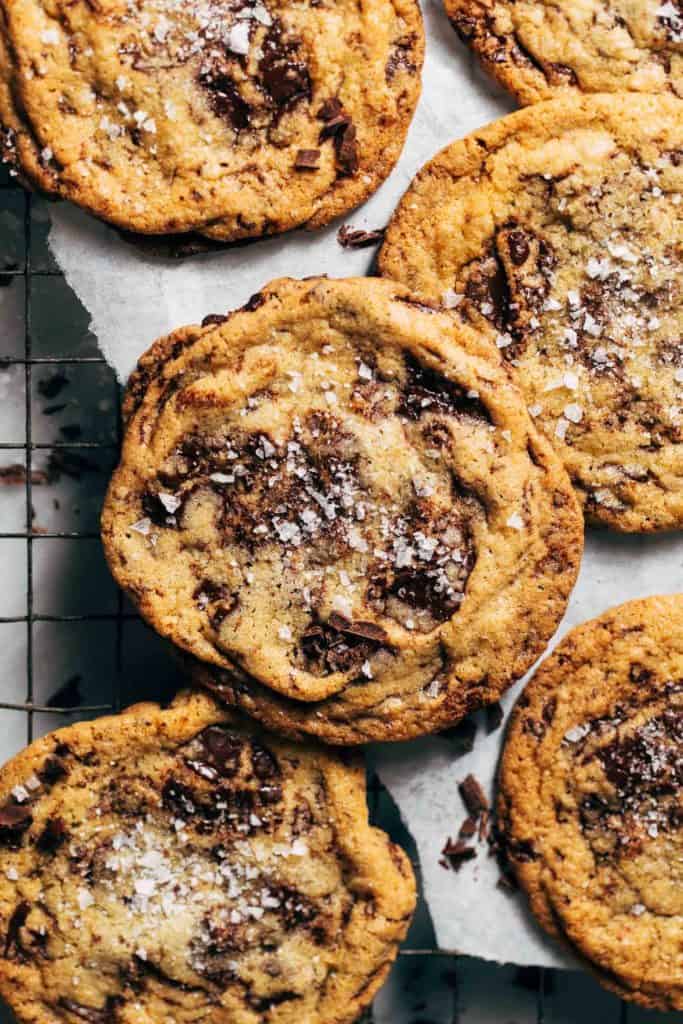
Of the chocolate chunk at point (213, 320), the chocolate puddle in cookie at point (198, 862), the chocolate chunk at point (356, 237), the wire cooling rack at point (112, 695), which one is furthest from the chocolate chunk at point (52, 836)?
the chocolate chunk at point (356, 237)

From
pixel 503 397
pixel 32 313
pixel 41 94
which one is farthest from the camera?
pixel 32 313

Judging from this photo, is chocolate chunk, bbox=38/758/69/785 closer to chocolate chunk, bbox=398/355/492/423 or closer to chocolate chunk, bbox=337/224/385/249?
chocolate chunk, bbox=398/355/492/423

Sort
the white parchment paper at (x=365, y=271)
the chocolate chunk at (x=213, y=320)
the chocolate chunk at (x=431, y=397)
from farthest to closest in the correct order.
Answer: the white parchment paper at (x=365, y=271) < the chocolate chunk at (x=213, y=320) < the chocolate chunk at (x=431, y=397)

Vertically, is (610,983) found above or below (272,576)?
below

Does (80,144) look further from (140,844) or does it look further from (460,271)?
(140,844)

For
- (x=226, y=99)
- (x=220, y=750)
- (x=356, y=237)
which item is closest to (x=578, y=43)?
(x=356, y=237)

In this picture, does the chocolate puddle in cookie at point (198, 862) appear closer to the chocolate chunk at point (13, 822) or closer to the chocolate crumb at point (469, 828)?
the chocolate chunk at point (13, 822)

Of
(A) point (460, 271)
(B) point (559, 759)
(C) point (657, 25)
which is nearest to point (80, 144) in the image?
(A) point (460, 271)
